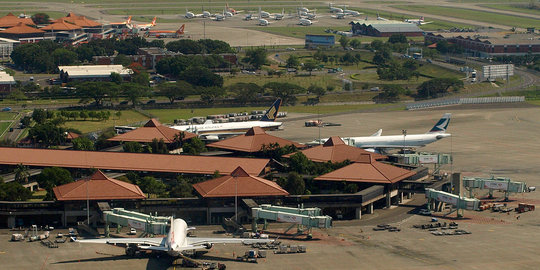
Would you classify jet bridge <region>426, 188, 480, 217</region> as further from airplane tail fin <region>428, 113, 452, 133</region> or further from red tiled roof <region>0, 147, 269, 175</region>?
airplane tail fin <region>428, 113, 452, 133</region>

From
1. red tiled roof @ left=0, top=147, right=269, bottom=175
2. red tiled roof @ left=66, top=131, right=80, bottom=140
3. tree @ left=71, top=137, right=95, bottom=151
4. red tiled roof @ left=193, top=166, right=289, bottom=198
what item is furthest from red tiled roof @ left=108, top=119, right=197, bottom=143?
red tiled roof @ left=193, top=166, right=289, bottom=198

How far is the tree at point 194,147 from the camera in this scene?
173000 mm

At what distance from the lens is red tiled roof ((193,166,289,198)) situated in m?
134

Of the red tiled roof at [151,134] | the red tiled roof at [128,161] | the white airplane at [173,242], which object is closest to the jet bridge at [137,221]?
the white airplane at [173,242]

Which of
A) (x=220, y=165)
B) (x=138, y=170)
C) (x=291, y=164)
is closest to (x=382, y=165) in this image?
(x=291, y=164)

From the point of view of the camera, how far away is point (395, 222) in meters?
135

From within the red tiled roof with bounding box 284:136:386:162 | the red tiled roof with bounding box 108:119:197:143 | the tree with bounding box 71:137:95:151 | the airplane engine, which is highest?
the red tiled roof with bounding box 284:136:386:162

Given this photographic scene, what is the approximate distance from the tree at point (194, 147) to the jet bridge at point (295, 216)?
4487 centimetres

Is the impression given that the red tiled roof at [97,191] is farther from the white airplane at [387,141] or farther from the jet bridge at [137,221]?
the white airplane at [387,141]

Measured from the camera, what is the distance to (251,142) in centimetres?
17212

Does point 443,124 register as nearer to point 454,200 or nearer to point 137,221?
point 454,200

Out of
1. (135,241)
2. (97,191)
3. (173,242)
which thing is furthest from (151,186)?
(173,242)

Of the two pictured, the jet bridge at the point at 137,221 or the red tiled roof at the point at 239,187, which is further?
the red tiled roof at the point at 239,187

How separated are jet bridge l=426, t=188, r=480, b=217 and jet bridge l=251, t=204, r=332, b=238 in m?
20.1
